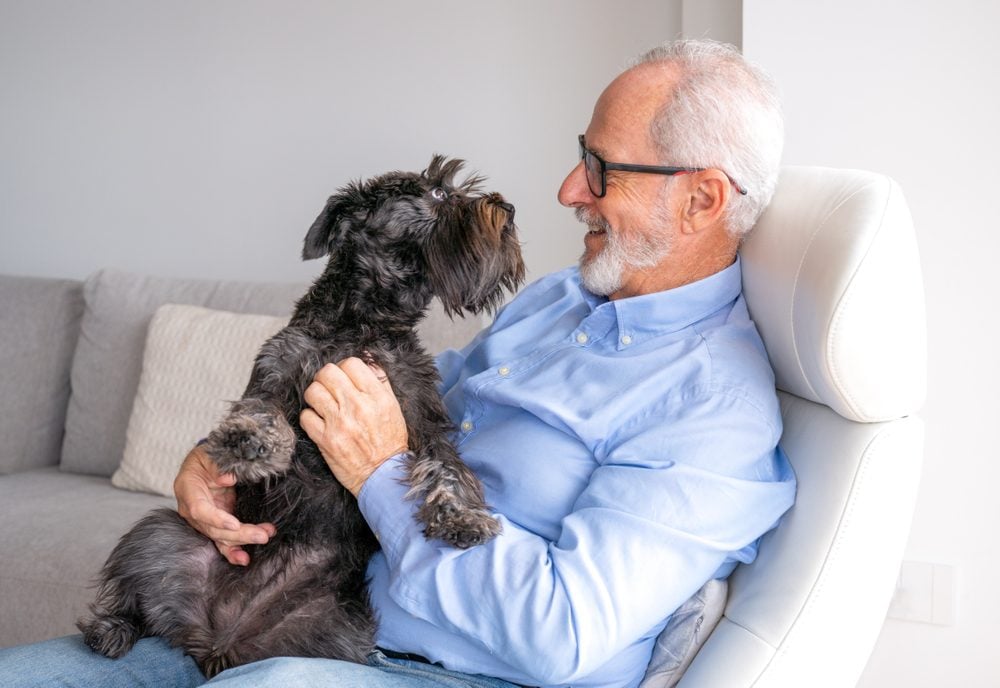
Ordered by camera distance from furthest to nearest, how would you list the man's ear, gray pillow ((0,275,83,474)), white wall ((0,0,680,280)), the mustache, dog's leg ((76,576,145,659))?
gray pillow ((0,275,83,474))
white wall ((0,0,680,280))
the mustache
the man's ear
dog's leg ((76,576,145,659))

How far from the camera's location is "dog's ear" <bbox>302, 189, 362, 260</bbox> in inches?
71.8

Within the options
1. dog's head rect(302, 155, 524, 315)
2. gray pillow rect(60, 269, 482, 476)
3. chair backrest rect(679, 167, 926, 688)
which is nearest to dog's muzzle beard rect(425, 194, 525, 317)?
dog's head rect(302, 155, 524, 315)

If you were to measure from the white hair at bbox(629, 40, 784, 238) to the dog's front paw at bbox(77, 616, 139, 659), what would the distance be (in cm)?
126

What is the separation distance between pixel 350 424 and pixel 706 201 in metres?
0.75

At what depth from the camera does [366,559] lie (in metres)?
1.73

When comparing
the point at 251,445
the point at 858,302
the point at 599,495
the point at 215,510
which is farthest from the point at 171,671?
the point at 858,302

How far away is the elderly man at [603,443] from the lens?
4.61 feet

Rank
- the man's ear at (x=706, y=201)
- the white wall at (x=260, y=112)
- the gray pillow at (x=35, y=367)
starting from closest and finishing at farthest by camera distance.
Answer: the man's ear at (x=706, y=201)
the white wall at (x=260, y=112)
the gray pillow at (x=35, y=367)

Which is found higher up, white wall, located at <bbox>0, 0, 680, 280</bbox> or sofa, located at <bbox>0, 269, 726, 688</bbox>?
white wall, located at <bbox>0, 0, 680, 280</bbox>

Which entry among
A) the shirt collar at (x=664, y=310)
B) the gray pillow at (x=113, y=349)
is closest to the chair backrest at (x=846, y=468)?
the shirt collar at (x=664, y=310)

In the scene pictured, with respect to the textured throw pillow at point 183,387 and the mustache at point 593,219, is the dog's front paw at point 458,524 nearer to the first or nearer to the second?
the mustache at point 593,219

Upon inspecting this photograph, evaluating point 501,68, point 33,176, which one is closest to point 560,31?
point 501,68

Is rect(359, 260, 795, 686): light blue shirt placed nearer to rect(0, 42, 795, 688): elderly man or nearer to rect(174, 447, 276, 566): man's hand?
rect(0, 42, 795, 688): elderly man

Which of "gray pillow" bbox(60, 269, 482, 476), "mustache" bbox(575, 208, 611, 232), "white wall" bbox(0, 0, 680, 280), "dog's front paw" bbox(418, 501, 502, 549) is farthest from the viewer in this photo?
"gray pillow" bbox(60, 269, 482, 476)
